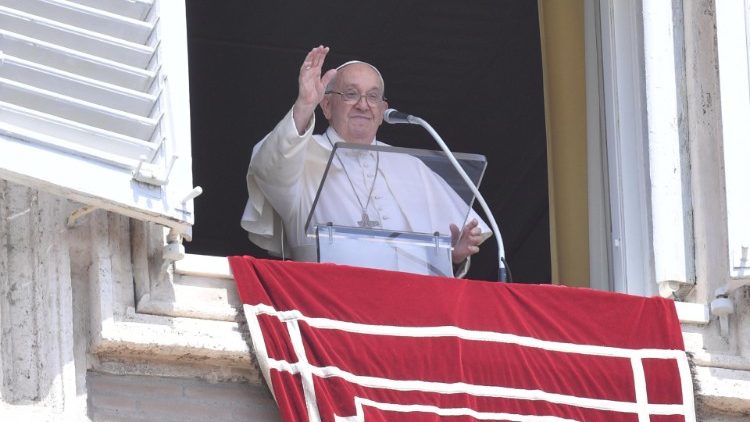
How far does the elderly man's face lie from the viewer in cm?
793

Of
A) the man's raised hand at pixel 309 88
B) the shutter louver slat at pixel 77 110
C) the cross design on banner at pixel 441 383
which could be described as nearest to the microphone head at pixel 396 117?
the man's raised hand at pixel 309 88

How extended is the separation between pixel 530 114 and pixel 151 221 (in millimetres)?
3181

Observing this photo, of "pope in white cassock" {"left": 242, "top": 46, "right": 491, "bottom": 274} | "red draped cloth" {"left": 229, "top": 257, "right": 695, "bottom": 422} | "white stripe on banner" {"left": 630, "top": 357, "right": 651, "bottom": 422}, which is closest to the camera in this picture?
"red draped cloth" {"left": 229, "top": 257, "right": 695, "bottom": 422}

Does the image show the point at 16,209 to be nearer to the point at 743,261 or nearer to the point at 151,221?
the point at 151,221

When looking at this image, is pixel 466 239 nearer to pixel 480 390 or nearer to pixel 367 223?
pixel 367 223

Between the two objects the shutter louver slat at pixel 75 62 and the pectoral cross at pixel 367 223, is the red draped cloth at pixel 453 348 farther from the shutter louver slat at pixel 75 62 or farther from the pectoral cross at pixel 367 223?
the pectoral cross at pixel 367 223

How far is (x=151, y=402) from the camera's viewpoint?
6598 millimetres

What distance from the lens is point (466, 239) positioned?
748cm

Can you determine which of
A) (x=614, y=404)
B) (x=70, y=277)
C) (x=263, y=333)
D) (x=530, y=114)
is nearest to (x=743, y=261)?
(x=614, y=404)

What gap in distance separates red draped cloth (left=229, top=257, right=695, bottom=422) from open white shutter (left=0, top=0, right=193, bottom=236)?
1.20 ft

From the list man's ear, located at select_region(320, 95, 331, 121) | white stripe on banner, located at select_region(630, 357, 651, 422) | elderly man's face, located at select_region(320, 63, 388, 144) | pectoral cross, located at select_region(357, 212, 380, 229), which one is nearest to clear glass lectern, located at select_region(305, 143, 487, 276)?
pectoral cross, located at select_region(357, 212, 380, 229)

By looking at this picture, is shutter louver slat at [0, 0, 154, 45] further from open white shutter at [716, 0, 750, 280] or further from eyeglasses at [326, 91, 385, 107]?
open white shutter at [716, 0, 750, 280]

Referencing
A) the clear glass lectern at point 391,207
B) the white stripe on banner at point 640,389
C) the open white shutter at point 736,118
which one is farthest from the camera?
the clear glass lectern at point 391,207

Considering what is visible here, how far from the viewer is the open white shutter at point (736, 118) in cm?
705
